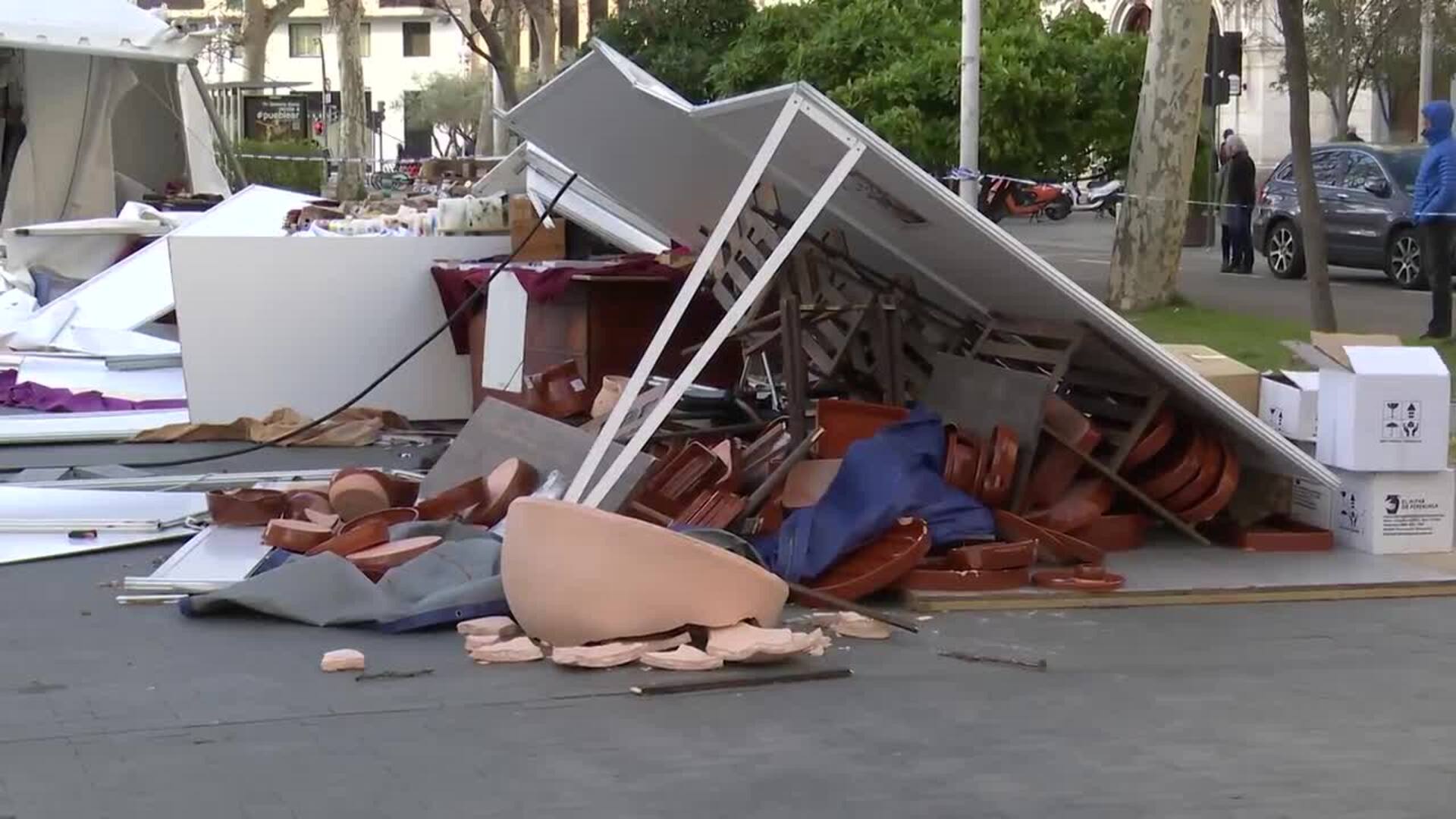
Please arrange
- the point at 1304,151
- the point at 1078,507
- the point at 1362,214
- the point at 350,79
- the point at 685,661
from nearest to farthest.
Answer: the point at 685,661
the point at 1078,507
the point at 1304,151
the point at 1362,214
the point at 350,79

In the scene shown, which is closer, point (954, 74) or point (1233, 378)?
point (1233, 378)

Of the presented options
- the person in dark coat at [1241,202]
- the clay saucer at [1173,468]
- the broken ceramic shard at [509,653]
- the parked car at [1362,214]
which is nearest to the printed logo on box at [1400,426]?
the clay saucer at [1173,468]

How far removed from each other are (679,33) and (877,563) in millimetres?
15659

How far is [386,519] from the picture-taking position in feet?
24.5

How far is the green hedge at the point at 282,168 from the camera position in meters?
33.1

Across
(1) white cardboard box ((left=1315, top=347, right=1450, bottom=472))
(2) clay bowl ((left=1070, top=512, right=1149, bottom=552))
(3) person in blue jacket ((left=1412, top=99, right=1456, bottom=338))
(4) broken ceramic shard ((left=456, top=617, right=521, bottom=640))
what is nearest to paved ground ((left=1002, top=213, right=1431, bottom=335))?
(3) person in blue jacket ((left=1412, top=99, right=1456, bottom=338))

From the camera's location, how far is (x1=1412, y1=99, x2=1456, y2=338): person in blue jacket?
14453 millimetres

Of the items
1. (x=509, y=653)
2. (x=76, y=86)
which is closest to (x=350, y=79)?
(x=76, y=86)

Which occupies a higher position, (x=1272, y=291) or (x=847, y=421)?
(x=847, y=421)

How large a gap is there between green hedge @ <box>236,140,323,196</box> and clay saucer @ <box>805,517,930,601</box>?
85.5 feet

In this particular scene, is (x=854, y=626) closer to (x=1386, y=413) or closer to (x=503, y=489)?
(x=503, y=489)

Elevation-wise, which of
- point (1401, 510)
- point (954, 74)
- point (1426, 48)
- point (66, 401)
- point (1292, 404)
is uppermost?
point (1426, 48)

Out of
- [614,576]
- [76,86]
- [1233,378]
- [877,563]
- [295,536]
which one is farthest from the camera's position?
[76,86]

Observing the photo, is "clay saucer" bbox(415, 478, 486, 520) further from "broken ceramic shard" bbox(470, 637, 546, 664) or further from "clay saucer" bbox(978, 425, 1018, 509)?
"clay saucer" bbox(978, 425, 1018, 509)
